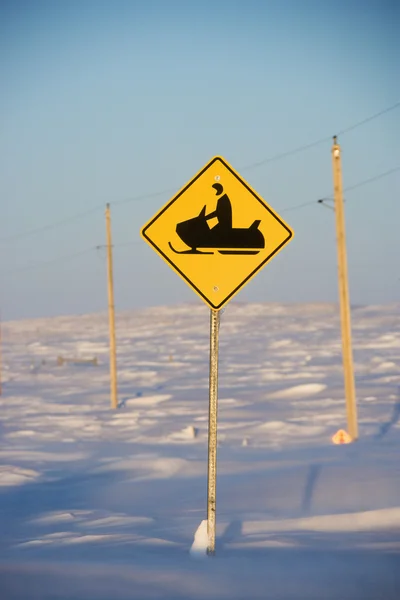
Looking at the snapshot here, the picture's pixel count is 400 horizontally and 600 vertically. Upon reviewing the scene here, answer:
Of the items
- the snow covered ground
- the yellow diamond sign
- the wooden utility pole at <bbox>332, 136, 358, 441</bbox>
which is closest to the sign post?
the yellow diamond sign

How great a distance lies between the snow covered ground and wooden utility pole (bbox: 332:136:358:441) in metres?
0.92

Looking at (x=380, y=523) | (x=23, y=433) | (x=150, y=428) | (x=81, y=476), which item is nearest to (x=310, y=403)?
(x=150, y=428)

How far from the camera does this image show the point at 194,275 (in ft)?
22.0

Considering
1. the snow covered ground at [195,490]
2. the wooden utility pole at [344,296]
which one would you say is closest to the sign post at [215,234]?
the snow covered ground at [195,490]

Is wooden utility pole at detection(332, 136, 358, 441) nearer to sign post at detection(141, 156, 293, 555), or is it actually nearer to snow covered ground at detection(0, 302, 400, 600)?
snow covered ground at detection(0, 302, 400, 600)

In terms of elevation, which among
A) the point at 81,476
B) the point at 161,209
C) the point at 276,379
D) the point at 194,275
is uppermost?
the point at 161,209

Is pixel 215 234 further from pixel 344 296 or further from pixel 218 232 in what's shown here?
pixel 344 296

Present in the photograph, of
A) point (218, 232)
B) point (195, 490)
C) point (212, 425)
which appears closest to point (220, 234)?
point (218, 232)

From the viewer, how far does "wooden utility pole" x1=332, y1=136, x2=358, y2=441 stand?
20422mm

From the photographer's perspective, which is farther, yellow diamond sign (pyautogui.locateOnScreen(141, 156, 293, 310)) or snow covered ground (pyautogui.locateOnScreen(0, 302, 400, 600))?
yellow diamond sign (pyautogui.locateOnScreen(141, 156, 293, 310))

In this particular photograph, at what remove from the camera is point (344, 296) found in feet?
68.0

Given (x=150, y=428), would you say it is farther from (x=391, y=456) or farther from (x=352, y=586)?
(x=352, y=586)

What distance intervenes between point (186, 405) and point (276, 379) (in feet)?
39.2

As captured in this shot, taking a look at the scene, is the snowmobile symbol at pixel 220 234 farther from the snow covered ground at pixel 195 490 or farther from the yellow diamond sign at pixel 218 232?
the snow covered ground at pixel 195 490
